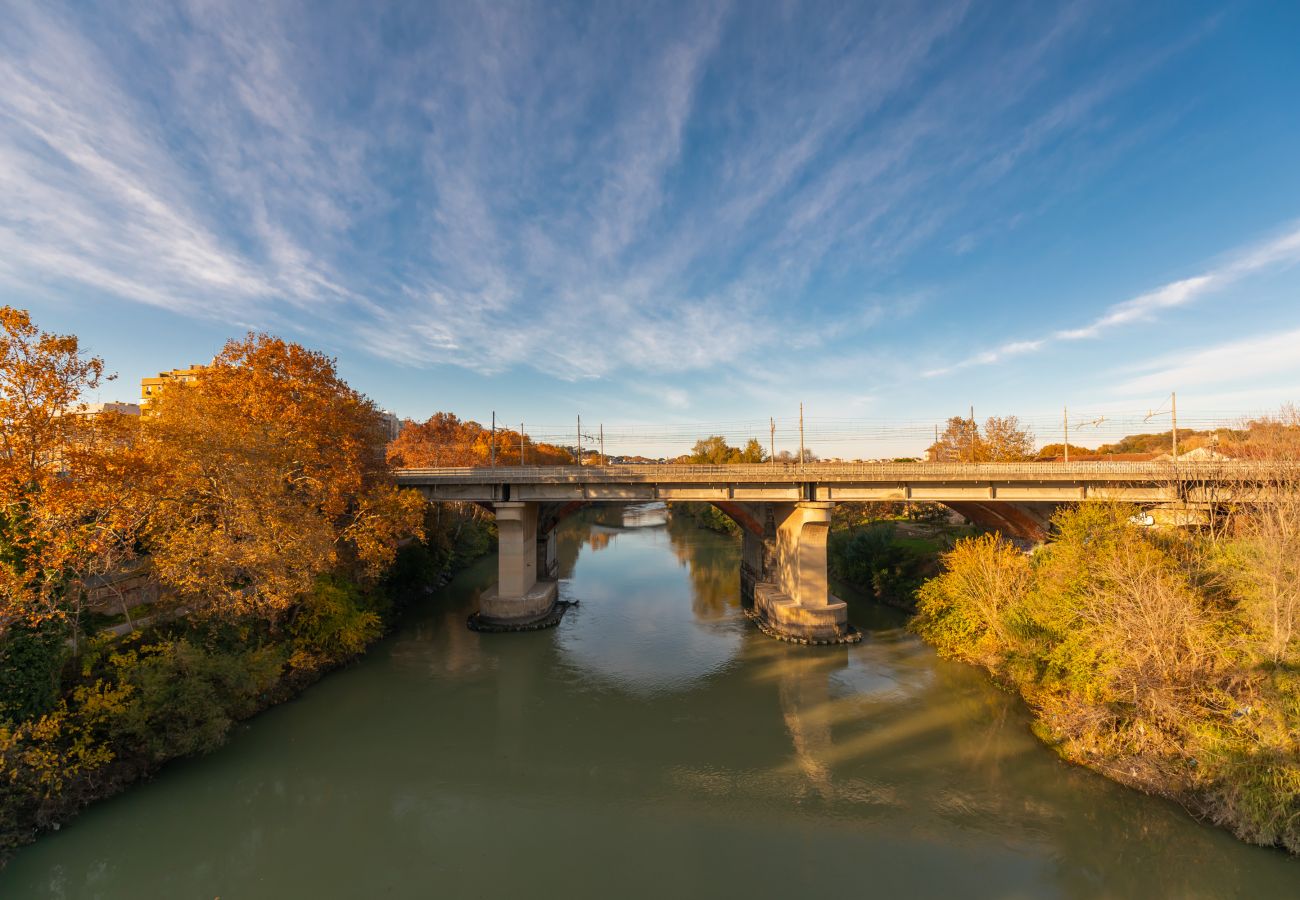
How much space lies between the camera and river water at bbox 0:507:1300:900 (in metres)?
10.5

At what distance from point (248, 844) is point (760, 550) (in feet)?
86.9

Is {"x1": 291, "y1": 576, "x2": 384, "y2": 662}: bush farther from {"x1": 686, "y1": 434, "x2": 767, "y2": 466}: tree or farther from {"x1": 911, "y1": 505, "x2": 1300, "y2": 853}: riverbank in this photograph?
{"x1": 686, "y1": 434, "x2": 767, "y2": 466}: tree

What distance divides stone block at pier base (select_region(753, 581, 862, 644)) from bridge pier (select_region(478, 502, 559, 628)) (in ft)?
40.2

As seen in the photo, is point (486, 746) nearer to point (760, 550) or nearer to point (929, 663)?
point (929, 663)

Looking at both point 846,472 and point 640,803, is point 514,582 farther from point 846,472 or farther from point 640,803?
point 846,472

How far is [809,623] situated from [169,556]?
2483 centimetres

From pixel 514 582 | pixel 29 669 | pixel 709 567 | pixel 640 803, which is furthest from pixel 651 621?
pixel 29 669

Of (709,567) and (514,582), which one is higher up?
(514,582)

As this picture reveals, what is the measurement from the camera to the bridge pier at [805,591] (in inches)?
992

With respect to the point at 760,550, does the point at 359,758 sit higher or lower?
lower

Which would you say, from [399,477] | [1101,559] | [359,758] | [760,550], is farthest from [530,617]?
[1101,559]

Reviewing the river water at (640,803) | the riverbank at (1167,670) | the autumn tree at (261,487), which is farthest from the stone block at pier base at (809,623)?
the autumn tree at (261,487)

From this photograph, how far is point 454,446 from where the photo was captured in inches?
2142

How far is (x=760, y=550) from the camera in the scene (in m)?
32.5
